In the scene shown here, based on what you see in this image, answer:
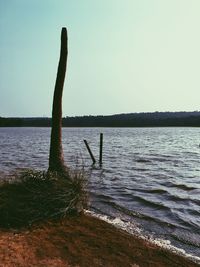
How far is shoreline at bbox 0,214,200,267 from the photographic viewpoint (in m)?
7.16

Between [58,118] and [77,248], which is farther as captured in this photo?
[58,118]

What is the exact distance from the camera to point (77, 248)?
312 inches

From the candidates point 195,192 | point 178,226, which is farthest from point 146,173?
point 178,226

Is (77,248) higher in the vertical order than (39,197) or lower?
lower

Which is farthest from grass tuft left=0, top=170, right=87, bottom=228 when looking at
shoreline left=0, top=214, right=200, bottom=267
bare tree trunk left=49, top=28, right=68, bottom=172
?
bare tree trunk left=49, top=28, right=68, bottom=172

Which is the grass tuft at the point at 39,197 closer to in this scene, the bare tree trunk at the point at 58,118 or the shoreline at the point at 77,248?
the shoreline at the point at 77,248

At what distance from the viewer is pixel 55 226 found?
9164mm

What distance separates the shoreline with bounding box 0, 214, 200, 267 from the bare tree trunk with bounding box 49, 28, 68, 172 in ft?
12.0

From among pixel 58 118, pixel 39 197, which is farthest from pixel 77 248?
pixel 58 118

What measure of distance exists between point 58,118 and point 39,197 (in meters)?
4.27

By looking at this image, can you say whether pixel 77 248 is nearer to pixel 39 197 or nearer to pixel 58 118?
pixel 39 197

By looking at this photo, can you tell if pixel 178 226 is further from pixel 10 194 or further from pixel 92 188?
pixel 92 188

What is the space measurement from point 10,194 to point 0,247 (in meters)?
2.71

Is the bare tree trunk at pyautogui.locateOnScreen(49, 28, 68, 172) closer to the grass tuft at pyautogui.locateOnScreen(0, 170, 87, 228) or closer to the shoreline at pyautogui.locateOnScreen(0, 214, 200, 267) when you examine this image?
the grass tuft at pyautogui.locateOnScreen(0, 170, 87, 228)
